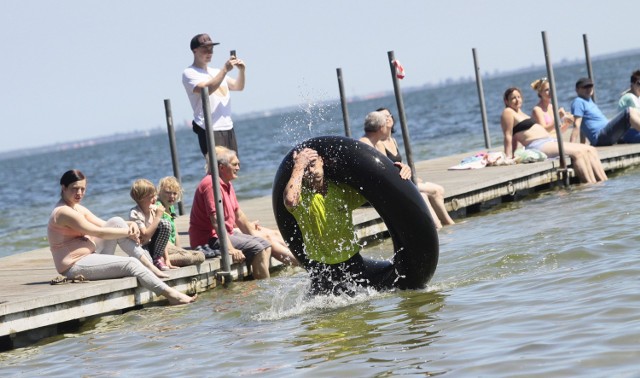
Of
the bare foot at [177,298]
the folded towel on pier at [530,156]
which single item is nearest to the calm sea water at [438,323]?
the bare foot at [177,298]

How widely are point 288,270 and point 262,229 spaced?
478 millimetres

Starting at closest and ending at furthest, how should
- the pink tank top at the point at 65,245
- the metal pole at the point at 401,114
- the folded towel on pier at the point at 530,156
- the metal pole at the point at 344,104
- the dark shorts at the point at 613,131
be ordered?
the pink tank top at the point at 65,245, the metal pole at the point at 401,114, the metal pole at the point at 344,104, the folded towel on pier at the point at 530,156, the dark shorts at the point at 613,131

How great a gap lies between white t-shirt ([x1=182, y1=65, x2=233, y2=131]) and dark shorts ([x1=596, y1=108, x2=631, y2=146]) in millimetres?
6744

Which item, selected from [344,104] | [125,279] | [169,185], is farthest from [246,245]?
[344,104]

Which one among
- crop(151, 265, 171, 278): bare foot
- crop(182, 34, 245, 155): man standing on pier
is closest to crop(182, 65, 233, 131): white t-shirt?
crop(182, 34, 245, 155): man standing on pier

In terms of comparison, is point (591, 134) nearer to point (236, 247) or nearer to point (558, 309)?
point (236, 247)

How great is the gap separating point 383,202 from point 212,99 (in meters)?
3.62

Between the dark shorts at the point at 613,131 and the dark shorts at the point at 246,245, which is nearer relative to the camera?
the dark shorts at the point at 246,245

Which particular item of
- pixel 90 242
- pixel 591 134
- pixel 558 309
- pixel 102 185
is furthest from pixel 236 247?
pixel 102 185

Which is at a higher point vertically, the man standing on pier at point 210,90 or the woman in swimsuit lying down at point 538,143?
the man standing on pier at point 210,90

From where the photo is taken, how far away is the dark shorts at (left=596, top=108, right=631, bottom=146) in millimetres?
16438

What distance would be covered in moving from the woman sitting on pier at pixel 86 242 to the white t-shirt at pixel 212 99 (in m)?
2.34

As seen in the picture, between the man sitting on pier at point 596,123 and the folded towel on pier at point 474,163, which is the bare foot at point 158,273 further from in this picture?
the man sitting on pier at point 596,123

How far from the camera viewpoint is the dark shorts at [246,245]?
425 inches
